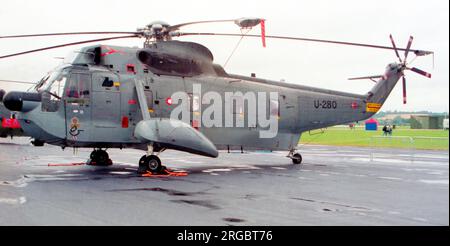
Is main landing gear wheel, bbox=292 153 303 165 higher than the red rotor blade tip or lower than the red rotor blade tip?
lower

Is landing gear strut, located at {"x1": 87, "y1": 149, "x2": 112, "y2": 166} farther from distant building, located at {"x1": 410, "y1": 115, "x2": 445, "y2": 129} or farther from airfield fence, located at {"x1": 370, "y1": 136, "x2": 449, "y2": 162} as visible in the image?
distant building, located at {"x1": 410, "y1": 115, "x2": 445, "y2": 129}

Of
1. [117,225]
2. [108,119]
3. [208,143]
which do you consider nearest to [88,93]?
[108,119]

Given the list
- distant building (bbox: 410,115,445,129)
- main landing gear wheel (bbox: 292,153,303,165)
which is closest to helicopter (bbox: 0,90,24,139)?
main landing gear wheel (bbox: 292,153,303,165)

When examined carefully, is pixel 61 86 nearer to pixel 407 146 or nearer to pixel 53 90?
pixel 53 90

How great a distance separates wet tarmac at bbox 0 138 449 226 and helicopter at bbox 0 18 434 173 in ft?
4.34

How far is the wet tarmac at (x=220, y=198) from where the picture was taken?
788 cm

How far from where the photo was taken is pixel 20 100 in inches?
547

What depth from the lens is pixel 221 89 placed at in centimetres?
1750

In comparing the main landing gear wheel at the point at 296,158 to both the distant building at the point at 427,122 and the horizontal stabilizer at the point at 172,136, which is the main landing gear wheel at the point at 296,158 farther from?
the distant building at the point at 427,122

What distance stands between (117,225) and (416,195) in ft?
24.1

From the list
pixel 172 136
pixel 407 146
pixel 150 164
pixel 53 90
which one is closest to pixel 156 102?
pixel 172 136

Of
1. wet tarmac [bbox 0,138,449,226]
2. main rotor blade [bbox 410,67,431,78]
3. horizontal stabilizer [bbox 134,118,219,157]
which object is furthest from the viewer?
main rotor blade [bbox 410,67,431,78]

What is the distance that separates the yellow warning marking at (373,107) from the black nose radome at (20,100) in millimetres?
14098

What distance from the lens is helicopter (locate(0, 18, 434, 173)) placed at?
1458 centimetres
